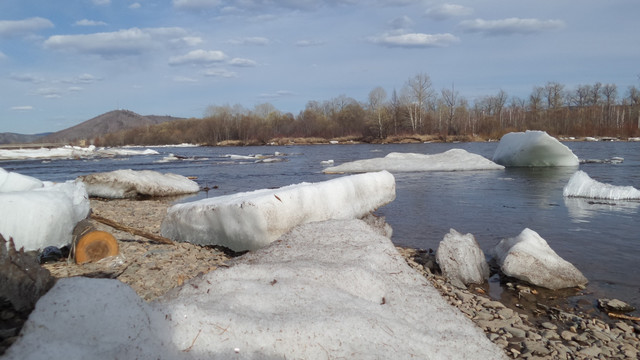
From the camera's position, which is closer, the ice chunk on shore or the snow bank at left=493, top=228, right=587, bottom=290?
the snow bank at left=493, top=228, right=587, bottom=290

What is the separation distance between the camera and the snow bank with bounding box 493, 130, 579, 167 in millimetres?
17609

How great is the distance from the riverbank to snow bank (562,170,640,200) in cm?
689

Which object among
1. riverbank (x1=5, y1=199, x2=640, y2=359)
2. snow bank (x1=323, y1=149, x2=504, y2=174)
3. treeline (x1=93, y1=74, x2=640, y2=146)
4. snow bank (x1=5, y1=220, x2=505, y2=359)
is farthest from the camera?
treeline (x1=93, y1=74, x2=640, y2=146)

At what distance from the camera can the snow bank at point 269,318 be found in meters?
1.98

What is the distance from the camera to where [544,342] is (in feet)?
10.4

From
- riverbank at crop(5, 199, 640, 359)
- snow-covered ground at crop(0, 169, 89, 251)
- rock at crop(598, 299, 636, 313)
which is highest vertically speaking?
snow-covered ground at crop(0, 169, 89, 251)

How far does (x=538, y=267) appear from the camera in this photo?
4.52 metres

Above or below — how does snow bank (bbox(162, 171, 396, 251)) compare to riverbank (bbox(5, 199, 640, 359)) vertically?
above

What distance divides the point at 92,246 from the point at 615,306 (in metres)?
4.77

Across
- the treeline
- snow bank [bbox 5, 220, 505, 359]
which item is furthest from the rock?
the treeline

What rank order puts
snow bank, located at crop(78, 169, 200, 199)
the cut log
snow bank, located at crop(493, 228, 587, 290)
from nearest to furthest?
1. the cut log
2. snow bank, located at crop(493, 228, 587, 290)
3. snow bank, located at crop(78, 169, 200, 199)

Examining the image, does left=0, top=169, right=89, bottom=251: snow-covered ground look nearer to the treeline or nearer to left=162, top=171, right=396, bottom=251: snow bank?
left=162, top=171, right=396, bottom=251: snow bank

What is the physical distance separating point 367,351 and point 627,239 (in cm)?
573

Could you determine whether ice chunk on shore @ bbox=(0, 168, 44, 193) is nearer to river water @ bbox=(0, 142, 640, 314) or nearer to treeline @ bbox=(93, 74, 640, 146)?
river water @ bbox=(0, 142, 640, 314)
